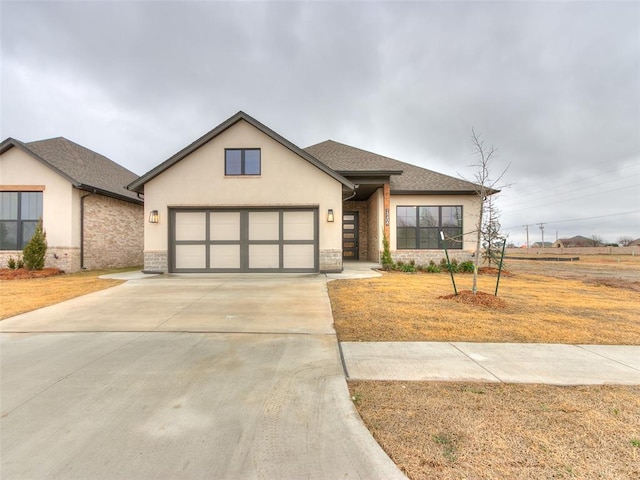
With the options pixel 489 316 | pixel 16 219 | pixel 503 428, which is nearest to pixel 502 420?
pixel 503 428

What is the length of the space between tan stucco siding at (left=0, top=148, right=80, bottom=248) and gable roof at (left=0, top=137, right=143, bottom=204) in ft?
1.28

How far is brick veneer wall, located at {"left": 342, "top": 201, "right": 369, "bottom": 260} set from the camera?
59.8ft

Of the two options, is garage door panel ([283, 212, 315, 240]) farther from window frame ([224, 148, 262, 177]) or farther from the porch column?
the porch column

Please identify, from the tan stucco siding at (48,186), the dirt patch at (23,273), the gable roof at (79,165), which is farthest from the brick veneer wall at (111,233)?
the dirt patch at (23,273)

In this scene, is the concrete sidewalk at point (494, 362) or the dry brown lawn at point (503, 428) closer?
the dry brown lawn at point (503, 428)

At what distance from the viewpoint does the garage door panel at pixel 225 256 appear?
12.0 m

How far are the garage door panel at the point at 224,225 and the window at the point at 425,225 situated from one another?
834 centimetres

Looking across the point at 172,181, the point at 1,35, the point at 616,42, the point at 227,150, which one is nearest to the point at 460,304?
the point at 227,150

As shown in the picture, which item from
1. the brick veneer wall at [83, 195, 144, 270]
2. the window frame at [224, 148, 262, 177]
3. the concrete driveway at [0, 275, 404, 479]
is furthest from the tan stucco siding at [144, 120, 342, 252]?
the concrete driveway at [0, 275, 404, 479]

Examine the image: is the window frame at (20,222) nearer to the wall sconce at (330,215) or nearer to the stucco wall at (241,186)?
the stucco wall at (241,186)

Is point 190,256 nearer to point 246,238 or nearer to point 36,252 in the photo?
point 246,238

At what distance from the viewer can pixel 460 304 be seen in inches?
264

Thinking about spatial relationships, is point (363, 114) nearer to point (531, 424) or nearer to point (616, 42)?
point (616, 42)

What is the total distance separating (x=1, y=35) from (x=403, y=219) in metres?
19.6
